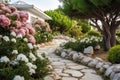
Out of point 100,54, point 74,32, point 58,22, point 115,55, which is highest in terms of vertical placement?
point 58,22

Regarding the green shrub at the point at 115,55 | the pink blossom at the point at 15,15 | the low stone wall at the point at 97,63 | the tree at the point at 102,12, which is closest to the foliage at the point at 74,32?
the tree at the point at 102,12

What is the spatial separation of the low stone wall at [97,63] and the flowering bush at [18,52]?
1.71 metres

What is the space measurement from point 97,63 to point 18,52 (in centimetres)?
334

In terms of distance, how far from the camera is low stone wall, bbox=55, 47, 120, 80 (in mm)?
6804

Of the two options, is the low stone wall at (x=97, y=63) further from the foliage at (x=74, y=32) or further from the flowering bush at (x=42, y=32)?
the foliage at (x=74, y=32)

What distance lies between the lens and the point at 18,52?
20.0 ft

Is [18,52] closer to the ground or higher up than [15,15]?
closer to the ground

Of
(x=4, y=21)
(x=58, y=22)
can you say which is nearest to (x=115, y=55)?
(x=4, y=21)

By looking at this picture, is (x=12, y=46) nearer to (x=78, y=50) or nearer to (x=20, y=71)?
(x=20, y=71)

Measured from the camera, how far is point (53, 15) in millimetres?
27266

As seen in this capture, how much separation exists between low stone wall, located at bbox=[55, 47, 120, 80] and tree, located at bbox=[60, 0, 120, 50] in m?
1.89

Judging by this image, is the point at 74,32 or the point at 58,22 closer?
the point at 58,22

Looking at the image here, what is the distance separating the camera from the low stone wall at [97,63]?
22.3 ft

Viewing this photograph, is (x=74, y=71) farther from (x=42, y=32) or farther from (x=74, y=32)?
(x=74, y=32)
